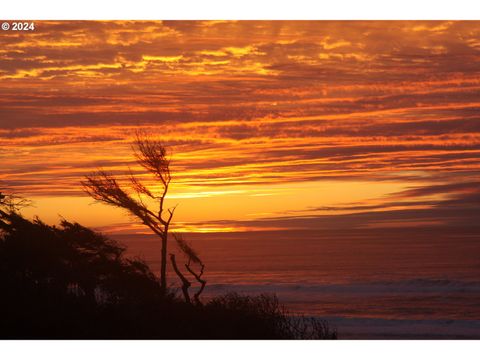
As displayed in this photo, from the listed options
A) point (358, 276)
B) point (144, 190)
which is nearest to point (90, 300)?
point (144, 190)

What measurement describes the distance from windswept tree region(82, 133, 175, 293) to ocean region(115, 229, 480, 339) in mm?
774

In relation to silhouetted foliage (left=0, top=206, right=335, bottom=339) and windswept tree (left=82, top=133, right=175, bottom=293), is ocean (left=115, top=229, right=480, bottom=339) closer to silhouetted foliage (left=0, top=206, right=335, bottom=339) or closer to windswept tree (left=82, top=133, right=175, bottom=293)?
silhouetted foliage (left=0, top=206, right=335, bottom=339)

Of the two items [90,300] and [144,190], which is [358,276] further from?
[90,300]

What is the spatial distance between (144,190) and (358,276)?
1200 cm

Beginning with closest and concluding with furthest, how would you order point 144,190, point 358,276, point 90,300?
point 90,300 < point 144,190 < point 358,276

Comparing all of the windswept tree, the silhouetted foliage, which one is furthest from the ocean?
the windswept tree

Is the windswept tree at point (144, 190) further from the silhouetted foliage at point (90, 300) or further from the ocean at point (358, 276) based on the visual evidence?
the ocean at point (358, 276)

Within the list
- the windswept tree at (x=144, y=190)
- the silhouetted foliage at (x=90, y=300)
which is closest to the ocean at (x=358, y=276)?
the silhouetted foliage at (x=90, y=300)

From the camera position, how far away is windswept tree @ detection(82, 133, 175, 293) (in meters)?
10.9

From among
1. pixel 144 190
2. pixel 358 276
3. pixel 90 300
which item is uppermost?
pixel 358 276

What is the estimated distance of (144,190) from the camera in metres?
11.2
